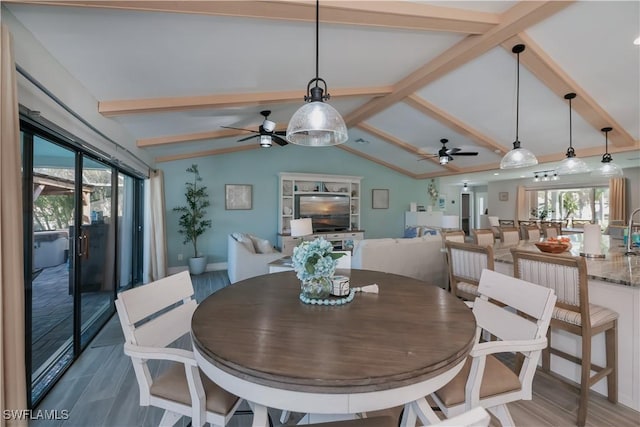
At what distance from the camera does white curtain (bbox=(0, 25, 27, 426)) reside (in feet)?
4.18

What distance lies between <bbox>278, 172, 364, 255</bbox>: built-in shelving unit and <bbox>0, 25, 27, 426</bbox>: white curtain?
4.87 meters

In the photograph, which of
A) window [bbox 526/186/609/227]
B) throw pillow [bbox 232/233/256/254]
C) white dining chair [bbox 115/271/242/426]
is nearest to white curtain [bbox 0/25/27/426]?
white dining chair [bbox 115/271/242/426]

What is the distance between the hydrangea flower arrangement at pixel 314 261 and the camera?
52.5 inches

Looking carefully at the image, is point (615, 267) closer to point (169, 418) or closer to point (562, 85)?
point (562, 85)

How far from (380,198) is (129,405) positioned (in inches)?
282

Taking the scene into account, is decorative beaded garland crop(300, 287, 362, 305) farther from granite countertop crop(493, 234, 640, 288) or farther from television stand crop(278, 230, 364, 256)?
television stand crop(278, 230, 364, 256)

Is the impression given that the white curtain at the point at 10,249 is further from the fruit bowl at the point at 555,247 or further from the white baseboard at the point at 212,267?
the white baseboard at the point at 212,267

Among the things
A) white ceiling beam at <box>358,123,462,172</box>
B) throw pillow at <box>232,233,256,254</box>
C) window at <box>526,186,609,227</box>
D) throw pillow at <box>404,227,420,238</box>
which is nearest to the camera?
throw pillow at <box>232,233,256,254</box>

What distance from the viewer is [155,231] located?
15.6 feet

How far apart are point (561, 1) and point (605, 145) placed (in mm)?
4062

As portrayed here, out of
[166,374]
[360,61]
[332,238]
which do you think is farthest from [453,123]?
[166,374]

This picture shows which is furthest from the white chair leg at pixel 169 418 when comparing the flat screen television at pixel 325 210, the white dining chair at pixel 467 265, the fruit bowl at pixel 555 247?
the flat screen television at pixel 325 210

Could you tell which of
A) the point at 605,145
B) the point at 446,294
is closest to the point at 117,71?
the point at 446,294

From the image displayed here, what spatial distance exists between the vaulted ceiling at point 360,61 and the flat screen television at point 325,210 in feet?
7.80
